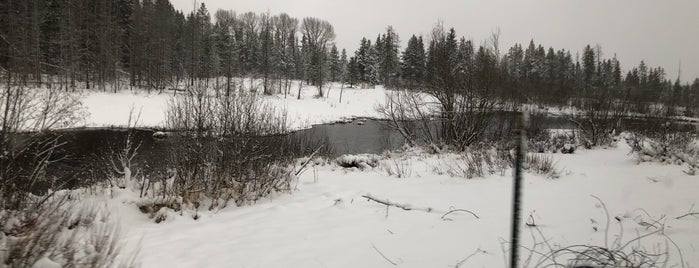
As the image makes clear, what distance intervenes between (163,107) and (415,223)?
2734 cm

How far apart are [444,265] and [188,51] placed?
46.9m

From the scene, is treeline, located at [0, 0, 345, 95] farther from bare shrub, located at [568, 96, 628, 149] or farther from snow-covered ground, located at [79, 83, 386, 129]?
bare shrub, located at [568, 96, 628, 149]

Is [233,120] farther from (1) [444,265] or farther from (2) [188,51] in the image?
(2) [188,51]

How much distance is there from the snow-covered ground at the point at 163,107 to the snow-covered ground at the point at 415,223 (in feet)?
37.3

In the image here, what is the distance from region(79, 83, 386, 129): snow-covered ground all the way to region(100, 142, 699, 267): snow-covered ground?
1136cm

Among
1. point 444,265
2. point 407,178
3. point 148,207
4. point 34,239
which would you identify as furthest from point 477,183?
point 34,239

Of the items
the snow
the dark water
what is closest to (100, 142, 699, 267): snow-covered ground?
the snow

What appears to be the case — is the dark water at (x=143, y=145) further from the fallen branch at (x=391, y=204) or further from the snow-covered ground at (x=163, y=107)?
the fallen branch at (x=391, y=204)

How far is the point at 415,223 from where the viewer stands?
4332 millimetres

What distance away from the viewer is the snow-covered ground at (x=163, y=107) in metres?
23.7

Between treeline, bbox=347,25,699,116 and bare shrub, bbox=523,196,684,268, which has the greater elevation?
treeline, bbox=347,25,699,116

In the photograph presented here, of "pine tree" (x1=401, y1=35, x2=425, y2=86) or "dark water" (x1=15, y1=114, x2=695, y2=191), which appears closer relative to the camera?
"dark water" (x1=15, y1=114, x2=695, y2=191)

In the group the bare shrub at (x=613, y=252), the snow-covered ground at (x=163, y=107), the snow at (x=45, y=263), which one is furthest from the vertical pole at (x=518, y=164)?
the snow-covered ground at (x=163, y=107)

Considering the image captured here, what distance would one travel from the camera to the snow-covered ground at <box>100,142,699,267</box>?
3.42 metres
